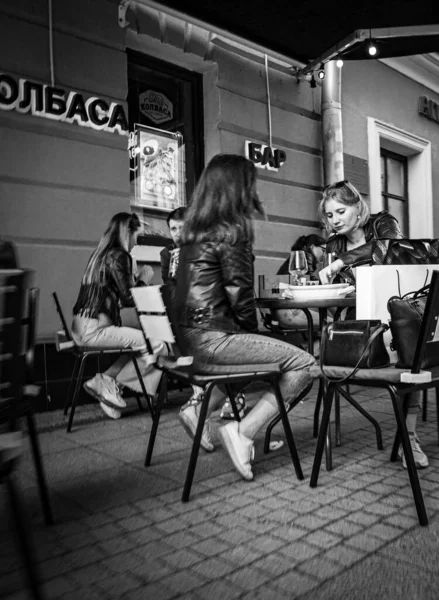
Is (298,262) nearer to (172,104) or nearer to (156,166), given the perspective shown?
(156,166)

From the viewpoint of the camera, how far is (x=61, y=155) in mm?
4941

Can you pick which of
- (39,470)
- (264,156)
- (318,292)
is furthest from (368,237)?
(264,156)

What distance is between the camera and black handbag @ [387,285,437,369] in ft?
7.61

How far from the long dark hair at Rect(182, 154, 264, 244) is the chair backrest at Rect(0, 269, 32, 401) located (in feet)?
4.53

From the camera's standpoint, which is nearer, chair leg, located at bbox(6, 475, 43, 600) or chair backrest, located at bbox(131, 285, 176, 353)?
chair leg, located at bbox(6, 475, 43, 600)

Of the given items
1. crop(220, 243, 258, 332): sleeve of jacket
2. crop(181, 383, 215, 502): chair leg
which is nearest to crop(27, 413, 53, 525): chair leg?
crop(181, 383, 215, 502): chair leg

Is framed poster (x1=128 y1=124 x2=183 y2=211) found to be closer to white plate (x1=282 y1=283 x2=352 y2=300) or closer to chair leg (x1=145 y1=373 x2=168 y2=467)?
white plate (x1=282 y1=283 x2=352 y2=300)

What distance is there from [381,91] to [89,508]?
799cm

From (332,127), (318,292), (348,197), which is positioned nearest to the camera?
(318,292)

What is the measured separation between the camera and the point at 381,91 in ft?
28.2

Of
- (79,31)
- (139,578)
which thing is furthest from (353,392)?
(79,31)

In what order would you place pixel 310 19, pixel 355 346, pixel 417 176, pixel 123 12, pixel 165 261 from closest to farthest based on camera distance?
pixel 355 346 → pixel 165 261 → pixel 123 12 → pixel 310 19 → pixel 417 176

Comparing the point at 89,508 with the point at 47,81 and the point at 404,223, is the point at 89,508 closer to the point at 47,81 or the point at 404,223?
the point at 47,81

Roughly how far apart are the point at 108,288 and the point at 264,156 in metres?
3.27
